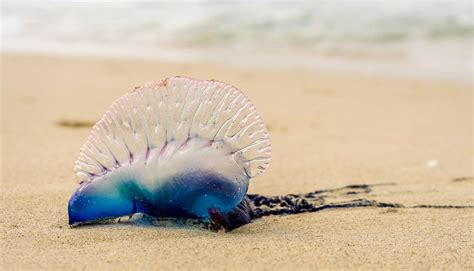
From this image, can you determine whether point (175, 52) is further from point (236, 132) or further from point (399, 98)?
point (236, 132)

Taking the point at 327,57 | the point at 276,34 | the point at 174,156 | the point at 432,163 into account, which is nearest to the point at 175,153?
the point at 174,156

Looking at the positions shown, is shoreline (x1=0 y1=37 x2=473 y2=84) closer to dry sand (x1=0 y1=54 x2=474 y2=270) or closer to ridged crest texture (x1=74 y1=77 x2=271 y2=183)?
dry sand (x1=0 y1=54 x2=474 y2=270)

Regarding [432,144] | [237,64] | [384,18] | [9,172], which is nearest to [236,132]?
[9,172]

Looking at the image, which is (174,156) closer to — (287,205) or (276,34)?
(287,205)

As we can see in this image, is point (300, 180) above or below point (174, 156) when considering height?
below

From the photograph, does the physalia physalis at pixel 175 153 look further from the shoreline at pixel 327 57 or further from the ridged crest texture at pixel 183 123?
the shoreline at pixel 327 57

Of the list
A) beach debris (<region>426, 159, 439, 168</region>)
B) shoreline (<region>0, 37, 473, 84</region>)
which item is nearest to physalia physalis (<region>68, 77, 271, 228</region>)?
beach debris (<region>426, 159, 439, 168</region>)

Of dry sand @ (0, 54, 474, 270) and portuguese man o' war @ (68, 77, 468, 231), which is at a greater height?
portuguese man o' war @ (68, 77, 468, 231)
